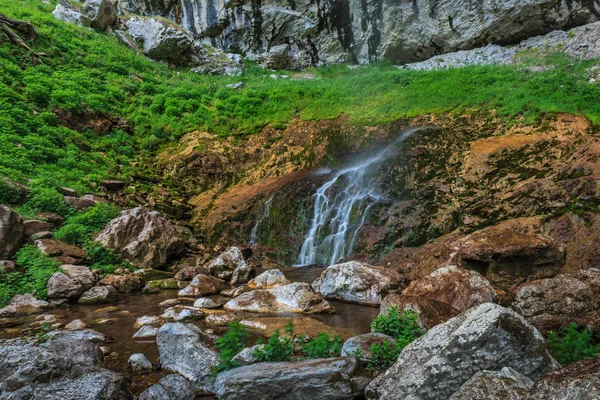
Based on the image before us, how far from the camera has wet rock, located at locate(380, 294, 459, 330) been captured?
5.39 meters

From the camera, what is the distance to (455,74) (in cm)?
1975

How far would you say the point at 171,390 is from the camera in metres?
3.81

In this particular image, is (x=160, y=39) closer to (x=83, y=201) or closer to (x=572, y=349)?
(x=83, y=201)

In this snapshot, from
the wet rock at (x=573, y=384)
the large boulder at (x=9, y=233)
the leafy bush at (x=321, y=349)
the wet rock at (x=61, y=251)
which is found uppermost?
the large boulder at (x=9, y=233)

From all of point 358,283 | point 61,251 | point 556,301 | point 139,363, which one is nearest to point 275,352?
point 139,363

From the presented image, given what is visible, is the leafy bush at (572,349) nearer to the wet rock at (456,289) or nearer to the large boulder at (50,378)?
the wet rock at (456,289)

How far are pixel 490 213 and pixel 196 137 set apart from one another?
45.1 feet

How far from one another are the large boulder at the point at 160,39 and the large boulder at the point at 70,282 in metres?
23.4

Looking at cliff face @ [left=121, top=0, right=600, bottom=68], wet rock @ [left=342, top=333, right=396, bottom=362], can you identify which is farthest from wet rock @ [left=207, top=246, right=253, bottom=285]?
cliff face @ [left=121, top=0, right=600, bottom=68]

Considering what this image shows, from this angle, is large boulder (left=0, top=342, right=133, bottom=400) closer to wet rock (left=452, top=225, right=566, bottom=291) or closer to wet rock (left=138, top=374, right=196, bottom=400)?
wet rock (left=138, top=374, right=196, bottom=400)

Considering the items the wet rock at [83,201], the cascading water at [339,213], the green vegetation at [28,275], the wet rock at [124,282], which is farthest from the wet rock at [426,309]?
the wet rock at [83,201]

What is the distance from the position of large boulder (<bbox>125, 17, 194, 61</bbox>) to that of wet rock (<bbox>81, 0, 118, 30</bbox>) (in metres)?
1.97

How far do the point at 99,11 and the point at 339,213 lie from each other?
2494 cm

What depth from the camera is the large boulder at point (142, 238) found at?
970 cm
